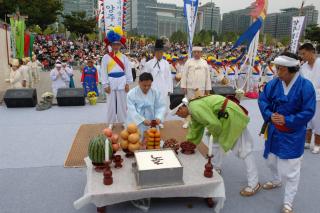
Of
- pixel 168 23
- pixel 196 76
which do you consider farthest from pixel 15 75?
pixel 168 23

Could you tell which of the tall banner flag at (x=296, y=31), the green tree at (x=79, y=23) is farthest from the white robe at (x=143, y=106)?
the green tree at (x=79, y=23)

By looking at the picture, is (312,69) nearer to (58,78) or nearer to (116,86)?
(116,86)

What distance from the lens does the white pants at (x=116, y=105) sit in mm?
5441

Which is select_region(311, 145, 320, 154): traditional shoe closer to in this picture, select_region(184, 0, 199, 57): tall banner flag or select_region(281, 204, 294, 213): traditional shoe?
select_region(281, 204, 294, 213): traditional shoe

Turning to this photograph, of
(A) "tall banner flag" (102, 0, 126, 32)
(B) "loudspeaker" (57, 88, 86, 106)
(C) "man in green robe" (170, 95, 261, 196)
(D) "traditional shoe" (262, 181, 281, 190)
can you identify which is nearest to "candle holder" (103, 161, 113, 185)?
(C) "man in green robe" (170, 95, 261, 196)

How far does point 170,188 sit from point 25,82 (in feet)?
24.8

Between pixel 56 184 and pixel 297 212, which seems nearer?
pixel 297 212

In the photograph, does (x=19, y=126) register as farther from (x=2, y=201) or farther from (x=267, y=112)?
(x=267, y=112)

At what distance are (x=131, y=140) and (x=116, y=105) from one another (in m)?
2.33

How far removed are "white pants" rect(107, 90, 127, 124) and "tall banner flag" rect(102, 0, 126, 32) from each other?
2.08 metres

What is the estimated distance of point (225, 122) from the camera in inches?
123

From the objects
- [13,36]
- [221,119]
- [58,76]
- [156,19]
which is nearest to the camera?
[221,119]

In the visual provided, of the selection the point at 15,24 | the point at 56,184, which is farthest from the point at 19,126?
the point at 15,24

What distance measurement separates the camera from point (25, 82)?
8711 millimetres
